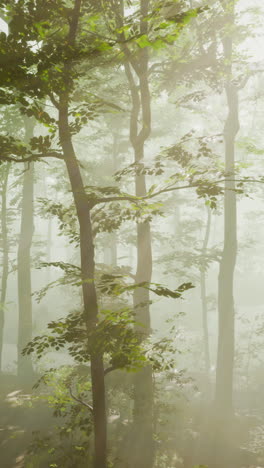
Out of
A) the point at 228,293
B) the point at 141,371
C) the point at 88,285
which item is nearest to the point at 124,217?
the point at 88,285

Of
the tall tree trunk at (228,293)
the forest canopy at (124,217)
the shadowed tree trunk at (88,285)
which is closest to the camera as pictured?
the forest canopy at (124,217)

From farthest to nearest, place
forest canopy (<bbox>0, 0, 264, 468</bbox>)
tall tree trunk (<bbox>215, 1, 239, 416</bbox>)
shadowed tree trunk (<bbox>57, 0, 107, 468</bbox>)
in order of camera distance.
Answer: tall tree trunk (<bbox>215, 1, 239, 416</bbox>) → shadowed tree trunk (<bbox>57, 0, 107, 468</bbox>) → forest canopy (<bbox>0, 0, 264, 468</bbox>)

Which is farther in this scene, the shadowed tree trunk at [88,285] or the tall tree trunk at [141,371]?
the tall tree trunk at [141,371]

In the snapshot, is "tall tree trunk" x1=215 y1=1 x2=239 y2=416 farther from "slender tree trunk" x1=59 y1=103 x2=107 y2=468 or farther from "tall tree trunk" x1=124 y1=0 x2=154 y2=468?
"slender tree trunk" x1=59 y1=103 x2=107 y2=468

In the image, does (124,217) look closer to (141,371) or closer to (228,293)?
(141,371)

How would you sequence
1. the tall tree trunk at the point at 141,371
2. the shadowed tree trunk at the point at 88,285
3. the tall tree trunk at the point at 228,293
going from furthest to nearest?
the tall tree trunk at the point at 228,293, the tall tree trunk at the point at 141,371, the shadowed tree trunk at the point at 88,285

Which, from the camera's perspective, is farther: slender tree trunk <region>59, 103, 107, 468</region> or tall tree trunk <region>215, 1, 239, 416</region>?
tall tree trunk <region>215, 1, 239, 416</region>

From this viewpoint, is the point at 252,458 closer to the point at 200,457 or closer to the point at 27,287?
the point at 200,457

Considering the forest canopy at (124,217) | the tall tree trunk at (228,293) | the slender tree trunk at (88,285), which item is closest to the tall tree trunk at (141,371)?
the forest canopy at (124,217)

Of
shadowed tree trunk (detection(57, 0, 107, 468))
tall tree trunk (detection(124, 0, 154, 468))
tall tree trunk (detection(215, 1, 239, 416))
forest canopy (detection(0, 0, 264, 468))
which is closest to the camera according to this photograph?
forest canopy (detection(0, 0, 264, 468))

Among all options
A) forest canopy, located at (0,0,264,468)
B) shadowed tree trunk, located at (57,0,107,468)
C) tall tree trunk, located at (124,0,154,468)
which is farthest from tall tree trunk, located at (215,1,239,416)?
shadowed tree trunk, located at (57,0,107,468)

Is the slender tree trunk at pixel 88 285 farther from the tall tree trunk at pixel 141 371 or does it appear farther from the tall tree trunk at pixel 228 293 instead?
the tall tree trunk at pixel 228 293

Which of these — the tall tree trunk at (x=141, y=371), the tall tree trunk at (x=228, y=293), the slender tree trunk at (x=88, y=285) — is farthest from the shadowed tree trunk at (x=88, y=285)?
the tall tree trunk at (x=228, y=293)

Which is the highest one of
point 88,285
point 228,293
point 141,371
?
point 88,285
